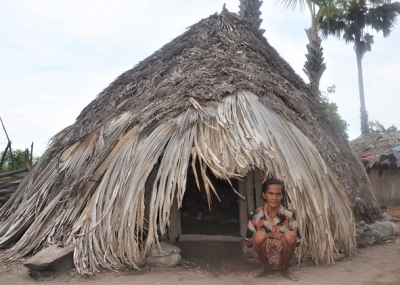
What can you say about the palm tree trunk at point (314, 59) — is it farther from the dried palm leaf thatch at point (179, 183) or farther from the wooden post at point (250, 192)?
the dried palm leaf thatch at point (179, 183)

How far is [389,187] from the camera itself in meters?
11.9

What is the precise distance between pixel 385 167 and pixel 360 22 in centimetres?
1044

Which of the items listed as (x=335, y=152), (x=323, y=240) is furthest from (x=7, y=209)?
(x=335, y=152)

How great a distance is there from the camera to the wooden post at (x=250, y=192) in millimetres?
5609

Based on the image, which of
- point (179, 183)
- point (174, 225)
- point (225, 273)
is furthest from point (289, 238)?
point (174, 225)

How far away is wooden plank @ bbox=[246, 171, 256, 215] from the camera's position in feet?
18.4

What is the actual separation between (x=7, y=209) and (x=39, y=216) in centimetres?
164

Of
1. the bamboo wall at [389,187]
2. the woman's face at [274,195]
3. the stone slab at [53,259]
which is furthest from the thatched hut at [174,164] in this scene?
the bamboo wall at [389,187]

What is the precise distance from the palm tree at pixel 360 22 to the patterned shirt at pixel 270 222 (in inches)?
623

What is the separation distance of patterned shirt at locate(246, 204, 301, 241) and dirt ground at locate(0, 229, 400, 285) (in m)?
0.48

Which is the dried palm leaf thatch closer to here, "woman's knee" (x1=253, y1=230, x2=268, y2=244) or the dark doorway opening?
"woman's knee" (x1=253, y1=230, x2=268, y2=244)

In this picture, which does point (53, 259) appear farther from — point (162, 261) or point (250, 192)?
point (250, 192)

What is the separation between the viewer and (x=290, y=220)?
4281mm

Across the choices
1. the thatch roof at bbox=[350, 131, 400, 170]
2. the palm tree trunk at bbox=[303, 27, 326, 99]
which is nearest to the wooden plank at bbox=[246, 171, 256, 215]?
the thatch roof at bbox=[350, 131, 400, 170]
